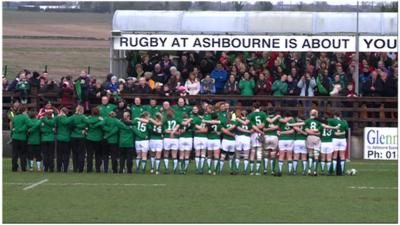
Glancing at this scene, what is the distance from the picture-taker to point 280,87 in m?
31.4

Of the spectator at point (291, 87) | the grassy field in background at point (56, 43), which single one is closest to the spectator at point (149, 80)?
the spectator at point (291, 87)

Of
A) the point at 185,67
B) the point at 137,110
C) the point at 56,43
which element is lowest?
the point at 137,110

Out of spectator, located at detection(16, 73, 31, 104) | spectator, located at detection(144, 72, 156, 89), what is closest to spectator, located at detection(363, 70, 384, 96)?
spectator, located at detection(144, 72, 156, 89)

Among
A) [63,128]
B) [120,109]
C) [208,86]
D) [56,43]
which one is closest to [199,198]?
[63,128]

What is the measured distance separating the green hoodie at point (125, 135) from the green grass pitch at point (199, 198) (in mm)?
796

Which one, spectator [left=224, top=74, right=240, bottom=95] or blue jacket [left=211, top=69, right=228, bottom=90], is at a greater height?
blue jacket [left=211, top=69, right=228, bottom=90]

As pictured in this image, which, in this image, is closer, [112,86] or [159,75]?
[112,86]

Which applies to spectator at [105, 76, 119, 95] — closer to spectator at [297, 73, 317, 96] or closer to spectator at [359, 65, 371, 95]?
spectator at [297, 73, 317, 96]

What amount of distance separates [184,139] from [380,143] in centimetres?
634

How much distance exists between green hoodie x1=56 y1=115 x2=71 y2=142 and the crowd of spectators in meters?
3.95

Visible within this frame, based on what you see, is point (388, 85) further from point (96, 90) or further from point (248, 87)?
point (96, 90)

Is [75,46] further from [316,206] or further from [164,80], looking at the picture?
[316,206]

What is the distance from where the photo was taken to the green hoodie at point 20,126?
26.8 metres

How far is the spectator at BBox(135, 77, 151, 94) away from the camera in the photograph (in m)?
31.3
